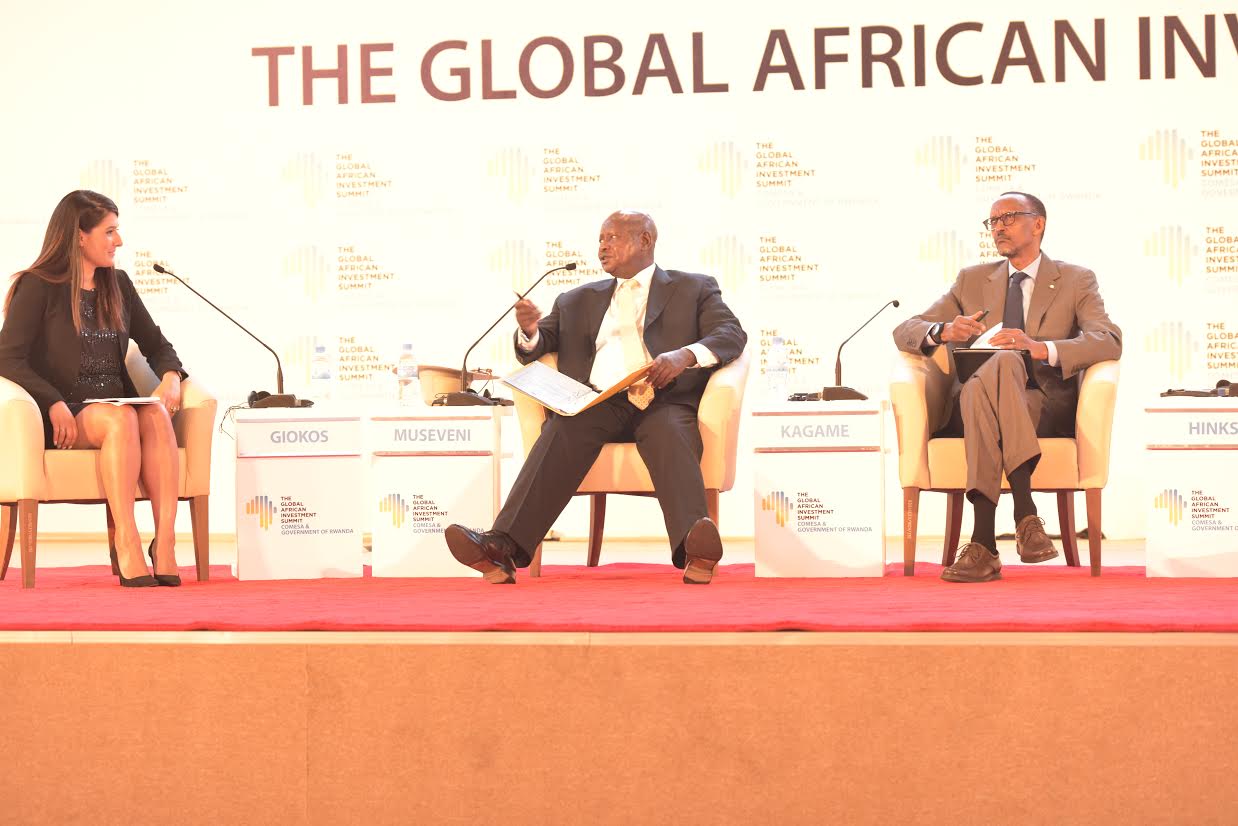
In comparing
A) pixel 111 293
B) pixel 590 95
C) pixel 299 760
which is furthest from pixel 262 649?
pixel 590 95

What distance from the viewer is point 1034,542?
12.3 ft

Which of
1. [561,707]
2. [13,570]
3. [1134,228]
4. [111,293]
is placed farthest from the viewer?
[1134,228]

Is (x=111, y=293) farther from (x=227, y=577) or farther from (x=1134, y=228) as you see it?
(x=1134, y=228)

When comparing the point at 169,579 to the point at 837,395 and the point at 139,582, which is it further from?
the point at 837,395

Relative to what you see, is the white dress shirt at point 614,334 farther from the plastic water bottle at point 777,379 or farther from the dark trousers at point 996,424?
the dark trousers at point 996,424

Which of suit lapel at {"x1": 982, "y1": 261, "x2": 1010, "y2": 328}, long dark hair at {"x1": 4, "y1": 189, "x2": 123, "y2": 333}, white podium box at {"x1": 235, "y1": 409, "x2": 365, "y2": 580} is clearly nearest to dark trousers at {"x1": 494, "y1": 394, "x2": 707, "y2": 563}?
white podium box at {"x1": 235, "y1": 409, "x2": 365, "y2": 580}

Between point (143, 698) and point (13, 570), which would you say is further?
point (13, 570)

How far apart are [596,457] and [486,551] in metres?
0.48

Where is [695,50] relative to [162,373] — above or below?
above

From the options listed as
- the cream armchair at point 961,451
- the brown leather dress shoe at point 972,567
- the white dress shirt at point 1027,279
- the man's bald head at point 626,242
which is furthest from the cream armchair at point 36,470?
the white dress shirt at point 1027,279

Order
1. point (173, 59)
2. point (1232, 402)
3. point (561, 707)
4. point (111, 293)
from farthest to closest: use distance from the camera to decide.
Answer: point (173, 59), point (111, 293), point (1232, 402), point (561, 707)

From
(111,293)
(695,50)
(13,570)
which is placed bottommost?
(13,570)

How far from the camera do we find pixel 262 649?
8.32 feet

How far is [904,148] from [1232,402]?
2314 mm
